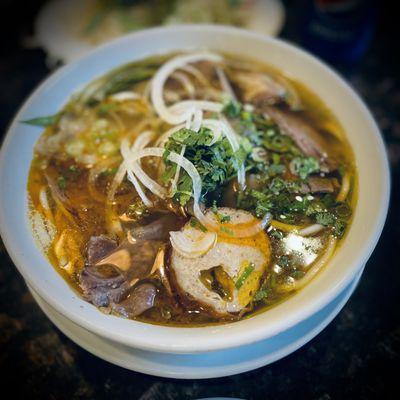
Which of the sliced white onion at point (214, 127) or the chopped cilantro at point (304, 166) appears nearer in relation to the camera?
the sliced white onion at point (214, 127)

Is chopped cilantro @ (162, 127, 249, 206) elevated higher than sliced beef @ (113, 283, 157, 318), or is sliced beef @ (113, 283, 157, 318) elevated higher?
chopped cilantro @ (162, 127, 249, 206)

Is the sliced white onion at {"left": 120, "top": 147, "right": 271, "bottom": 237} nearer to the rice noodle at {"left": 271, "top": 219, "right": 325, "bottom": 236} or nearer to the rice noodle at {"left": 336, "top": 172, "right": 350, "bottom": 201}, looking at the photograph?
the rice noodle at {"left": 271, "top": 219, "right": 325, "bottom": 236}

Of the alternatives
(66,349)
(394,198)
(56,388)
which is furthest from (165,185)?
(394,198)

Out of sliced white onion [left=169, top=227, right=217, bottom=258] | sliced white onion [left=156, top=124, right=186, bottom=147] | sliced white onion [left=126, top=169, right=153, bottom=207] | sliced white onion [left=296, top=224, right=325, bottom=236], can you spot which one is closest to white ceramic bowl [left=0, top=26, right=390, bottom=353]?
sliced white onion [left=296, top=224, right=325, bottom=236]

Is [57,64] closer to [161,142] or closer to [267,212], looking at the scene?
[161,142]

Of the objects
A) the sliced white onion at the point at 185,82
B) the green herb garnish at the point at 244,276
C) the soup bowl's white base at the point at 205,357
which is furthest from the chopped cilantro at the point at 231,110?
the soup bowl's white base at the point at 205,357

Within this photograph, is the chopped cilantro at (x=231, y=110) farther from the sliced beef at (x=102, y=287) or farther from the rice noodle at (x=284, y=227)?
the sliced beef at (x=102, y=287)

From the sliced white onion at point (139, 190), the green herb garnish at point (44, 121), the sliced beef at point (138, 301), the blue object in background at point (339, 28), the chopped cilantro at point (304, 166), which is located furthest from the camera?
the blue object in background at point (339, 28)
